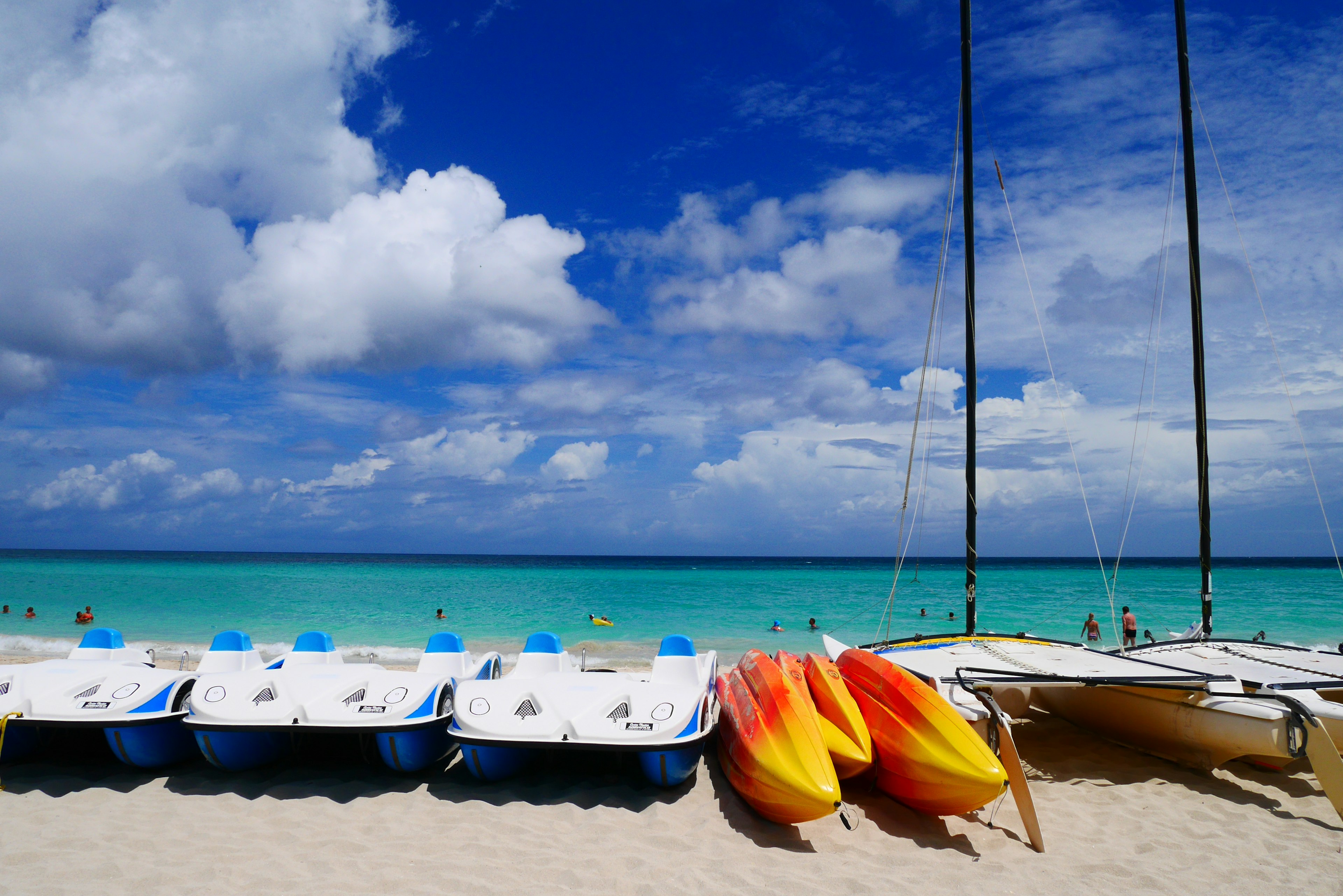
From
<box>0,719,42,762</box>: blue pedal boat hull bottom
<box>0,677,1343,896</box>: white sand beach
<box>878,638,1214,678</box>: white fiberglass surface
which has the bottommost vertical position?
<box>0,677,1343,896</box>: white sand beach

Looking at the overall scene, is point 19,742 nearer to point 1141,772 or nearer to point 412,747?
point 412,747

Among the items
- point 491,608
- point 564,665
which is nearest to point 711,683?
point 564,665

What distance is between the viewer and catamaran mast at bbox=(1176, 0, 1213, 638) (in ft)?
37.0

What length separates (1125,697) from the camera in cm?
741

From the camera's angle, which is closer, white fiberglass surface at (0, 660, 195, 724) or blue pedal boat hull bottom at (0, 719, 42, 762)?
white fiberglass surface at (0, 660, 195, 724)

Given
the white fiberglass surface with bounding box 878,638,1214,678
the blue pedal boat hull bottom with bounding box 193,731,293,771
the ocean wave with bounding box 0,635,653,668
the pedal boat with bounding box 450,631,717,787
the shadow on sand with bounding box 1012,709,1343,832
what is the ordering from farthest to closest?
the ocean wave with bounding box 0,635,653,668, the white fiberglass surface with bounding box 878,638,1214,678, the shadow on sand with bounding box 1012,709,1343,832, the blue pedal boat hull bottom with bounding box 193,731,293,771, the pedal boat with bounding box 450,631,717,787

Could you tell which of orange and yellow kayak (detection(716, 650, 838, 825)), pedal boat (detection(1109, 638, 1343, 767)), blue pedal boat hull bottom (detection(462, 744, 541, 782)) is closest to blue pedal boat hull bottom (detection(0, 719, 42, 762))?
blue pedal boat hull bottom (detection(462, 744, 541, 782))

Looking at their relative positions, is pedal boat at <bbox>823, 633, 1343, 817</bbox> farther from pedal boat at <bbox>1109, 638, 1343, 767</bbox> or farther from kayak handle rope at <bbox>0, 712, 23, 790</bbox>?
kayak handle rope at <bbox>0, 712, 23, 790</bbox>

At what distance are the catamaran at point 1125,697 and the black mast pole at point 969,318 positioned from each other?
102mm

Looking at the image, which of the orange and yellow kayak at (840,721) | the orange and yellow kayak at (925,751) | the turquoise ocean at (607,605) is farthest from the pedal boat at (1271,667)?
the turquoise ocean at (607,605)

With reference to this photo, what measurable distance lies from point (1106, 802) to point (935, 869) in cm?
244

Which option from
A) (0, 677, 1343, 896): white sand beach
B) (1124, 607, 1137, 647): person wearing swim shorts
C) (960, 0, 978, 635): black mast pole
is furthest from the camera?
(1124, 607, 1137, 647): person wearing swim shorts

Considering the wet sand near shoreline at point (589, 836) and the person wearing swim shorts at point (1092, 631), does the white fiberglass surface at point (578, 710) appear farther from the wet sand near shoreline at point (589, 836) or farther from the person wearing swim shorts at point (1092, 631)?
the person wearing swim shorts at point (1092, 631)

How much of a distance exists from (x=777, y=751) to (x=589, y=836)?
5.10 ft
